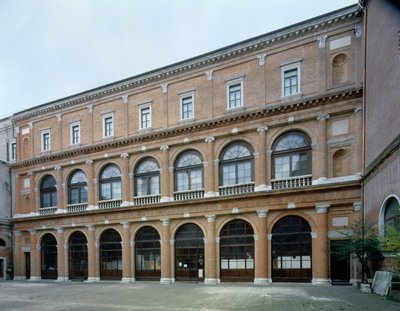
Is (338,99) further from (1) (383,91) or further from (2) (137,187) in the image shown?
(2) (137,187)

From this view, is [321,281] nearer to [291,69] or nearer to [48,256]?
[291,69]

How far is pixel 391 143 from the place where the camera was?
14.2 meters

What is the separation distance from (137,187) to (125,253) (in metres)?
4.97

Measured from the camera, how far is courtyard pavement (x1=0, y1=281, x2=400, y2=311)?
14000 mm

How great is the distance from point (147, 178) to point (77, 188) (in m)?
7.18

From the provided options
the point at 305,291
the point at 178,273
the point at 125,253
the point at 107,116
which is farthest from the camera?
the point at 107,116

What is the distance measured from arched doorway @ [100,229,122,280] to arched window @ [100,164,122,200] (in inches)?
107

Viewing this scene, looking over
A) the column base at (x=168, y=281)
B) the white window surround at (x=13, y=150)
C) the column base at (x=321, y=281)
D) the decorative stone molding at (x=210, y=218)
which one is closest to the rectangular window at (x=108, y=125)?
the decorative stone molding at (x=210, y=218)

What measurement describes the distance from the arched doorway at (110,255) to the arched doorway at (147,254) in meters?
1.66

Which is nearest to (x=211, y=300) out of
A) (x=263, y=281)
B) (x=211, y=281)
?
(x=263, y=281)

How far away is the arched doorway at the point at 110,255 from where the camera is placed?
27469 mm

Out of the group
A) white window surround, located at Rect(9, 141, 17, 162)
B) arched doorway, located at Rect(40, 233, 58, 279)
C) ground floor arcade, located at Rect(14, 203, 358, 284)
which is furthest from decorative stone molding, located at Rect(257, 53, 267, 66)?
white window surround, located at Rect(9, 141, 17, 162)

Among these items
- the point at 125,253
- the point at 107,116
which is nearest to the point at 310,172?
the point at 125,253

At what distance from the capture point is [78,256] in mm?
29453
